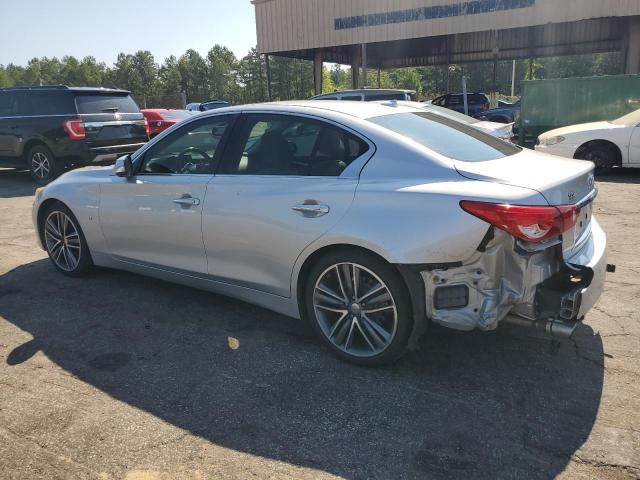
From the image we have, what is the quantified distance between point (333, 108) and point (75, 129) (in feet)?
28.6

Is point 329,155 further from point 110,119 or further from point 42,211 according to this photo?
point 110,119


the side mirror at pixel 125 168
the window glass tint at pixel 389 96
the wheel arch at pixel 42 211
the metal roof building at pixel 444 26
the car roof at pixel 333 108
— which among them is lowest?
the wheel arch at pixel 42 211

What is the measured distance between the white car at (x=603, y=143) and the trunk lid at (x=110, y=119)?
8322mm

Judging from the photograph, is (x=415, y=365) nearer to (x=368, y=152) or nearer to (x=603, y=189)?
(x=368, y=152)

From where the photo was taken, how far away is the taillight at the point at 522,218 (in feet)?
8.88

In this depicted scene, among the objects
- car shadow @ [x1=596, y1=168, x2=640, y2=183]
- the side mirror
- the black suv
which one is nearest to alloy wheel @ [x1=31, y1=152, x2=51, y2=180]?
the black suv

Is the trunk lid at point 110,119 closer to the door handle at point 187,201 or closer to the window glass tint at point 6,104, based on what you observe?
the window glass tint at point 6,104

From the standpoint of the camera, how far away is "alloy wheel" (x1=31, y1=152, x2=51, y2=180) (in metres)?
11.2

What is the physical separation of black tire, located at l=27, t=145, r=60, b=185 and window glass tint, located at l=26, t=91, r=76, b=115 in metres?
0.76

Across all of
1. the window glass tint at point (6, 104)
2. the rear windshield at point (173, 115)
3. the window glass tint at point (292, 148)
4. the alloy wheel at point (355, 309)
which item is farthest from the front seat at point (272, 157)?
the rear windshield at point (173, 115)

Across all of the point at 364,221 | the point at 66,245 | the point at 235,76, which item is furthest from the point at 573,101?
the point at 235,76

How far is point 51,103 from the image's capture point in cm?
1094

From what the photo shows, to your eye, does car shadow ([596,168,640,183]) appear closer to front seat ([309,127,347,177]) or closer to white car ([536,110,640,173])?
white car ([536,110,640,173])

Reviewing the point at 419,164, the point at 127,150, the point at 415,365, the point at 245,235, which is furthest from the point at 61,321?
the point at 127,150
